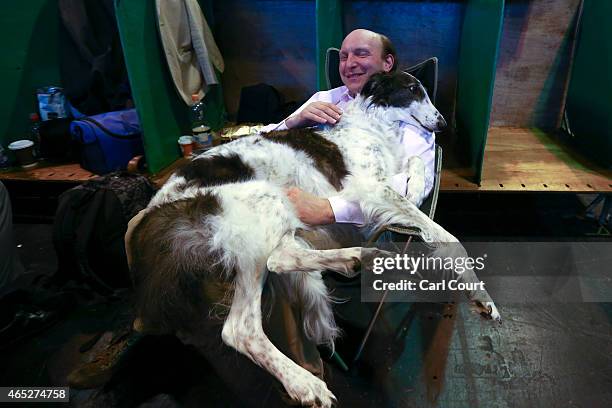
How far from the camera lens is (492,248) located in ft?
8.64

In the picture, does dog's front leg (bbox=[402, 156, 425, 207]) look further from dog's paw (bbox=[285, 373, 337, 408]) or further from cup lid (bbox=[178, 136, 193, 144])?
cup lid (bbox=[178, 136, 193, 144])

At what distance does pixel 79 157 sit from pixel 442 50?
2848 millimetres

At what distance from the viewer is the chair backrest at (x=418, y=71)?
2334mm

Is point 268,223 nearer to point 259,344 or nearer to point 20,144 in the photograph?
point 259,344

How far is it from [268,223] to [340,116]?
72cm

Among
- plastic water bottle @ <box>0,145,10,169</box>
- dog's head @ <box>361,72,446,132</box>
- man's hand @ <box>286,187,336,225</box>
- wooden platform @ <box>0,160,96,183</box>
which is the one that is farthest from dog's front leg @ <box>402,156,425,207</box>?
plastic water bottle @ <box>0,145,10,169</box>

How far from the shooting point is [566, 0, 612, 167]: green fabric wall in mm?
2562

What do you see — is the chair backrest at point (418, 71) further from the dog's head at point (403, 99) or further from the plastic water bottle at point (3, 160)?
the plastic water bottle at point (3, 160)

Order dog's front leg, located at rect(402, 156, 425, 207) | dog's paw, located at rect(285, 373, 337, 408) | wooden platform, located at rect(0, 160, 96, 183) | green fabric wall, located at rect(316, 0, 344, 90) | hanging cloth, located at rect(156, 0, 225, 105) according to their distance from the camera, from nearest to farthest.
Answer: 1. dog's paw, located at rect(285, 373, 337, 408)
2. dog's front leg, located at rect(402, 156, 425, 207)
3. green fabric wall, located at rect(316, 0, 344, 90)
4. hanging cloth, located at rect(156, 0, 225, 105)
5. wooden platform, located at rect(0, 160, 96, 183)

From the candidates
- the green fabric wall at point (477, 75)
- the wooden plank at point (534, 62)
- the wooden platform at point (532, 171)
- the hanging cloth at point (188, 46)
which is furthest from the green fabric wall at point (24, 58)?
the wooden plank at point (534, 62)

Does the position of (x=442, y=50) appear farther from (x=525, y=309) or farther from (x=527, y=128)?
(x=525, y=309)

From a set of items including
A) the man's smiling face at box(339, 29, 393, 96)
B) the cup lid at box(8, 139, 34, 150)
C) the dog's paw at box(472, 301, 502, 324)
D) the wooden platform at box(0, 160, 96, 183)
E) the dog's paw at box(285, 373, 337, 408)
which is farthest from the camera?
the cup lid at box(8, 139, 34, 150)

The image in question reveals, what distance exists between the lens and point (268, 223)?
1500 mm

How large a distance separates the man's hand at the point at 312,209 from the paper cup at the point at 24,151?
2476mm
